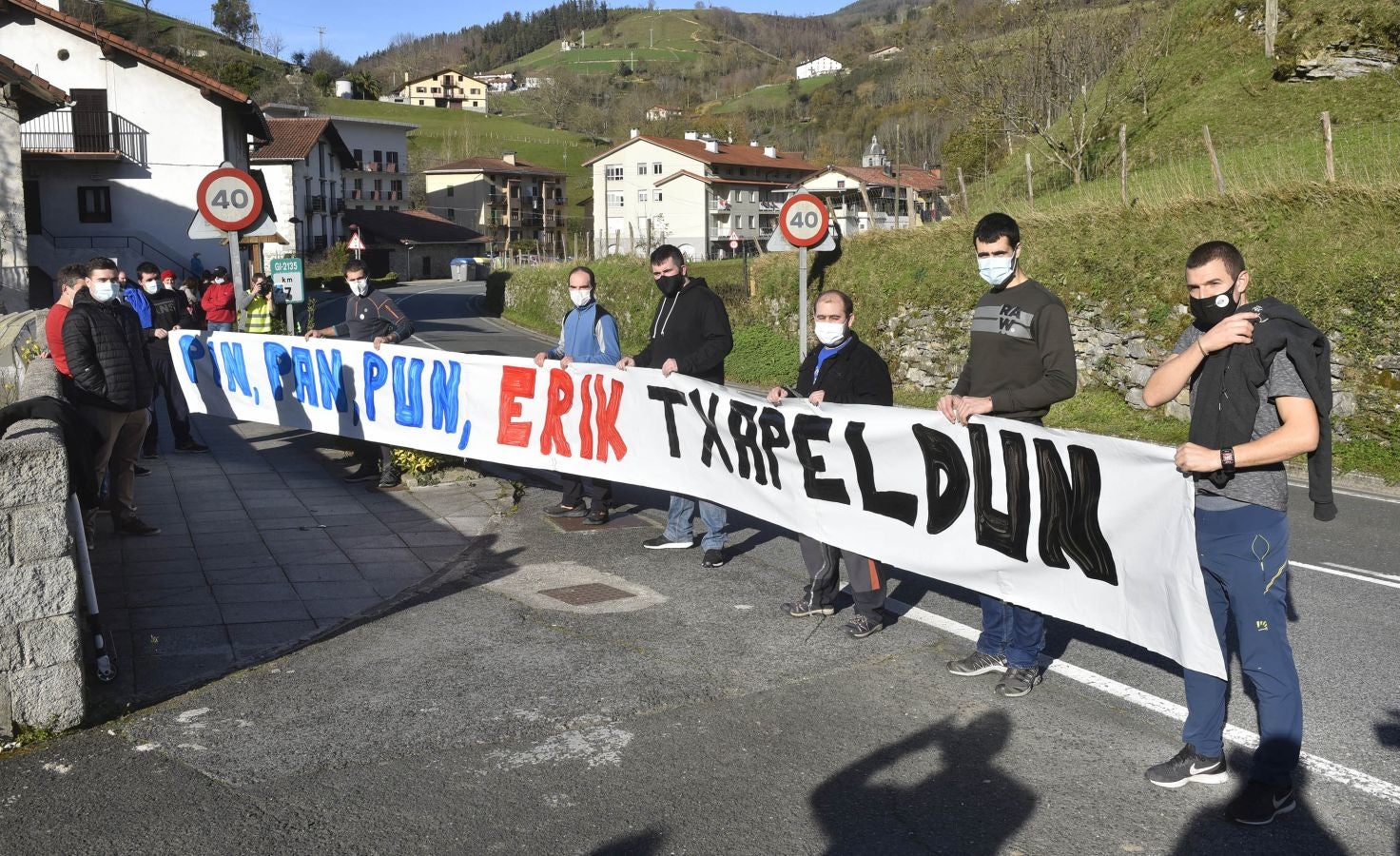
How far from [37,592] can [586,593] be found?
3.30m

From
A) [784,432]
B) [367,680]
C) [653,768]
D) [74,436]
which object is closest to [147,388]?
[74,436]

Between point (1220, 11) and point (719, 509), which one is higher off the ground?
point (1220, 11)

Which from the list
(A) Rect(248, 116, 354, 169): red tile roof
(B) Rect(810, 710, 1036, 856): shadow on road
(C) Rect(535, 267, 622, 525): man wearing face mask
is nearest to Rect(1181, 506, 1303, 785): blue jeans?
(B) Rect(810, 710, 1036, 856): shadow on road

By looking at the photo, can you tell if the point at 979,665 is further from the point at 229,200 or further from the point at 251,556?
the point at 229,200

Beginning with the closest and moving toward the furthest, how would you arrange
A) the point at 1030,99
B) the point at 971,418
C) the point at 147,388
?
the point at 971,418 < the point at 147,388 < the point at 1030,99

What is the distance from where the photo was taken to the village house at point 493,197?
120375 mm

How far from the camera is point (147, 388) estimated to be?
9.08 m

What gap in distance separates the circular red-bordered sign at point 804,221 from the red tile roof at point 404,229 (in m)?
78.0

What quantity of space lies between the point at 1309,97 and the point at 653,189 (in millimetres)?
73211

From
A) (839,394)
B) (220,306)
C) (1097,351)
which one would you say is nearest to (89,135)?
(220,306)

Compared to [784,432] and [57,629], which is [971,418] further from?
[57,629]

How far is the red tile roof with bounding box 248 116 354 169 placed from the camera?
71.1m

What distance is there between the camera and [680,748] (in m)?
5.14

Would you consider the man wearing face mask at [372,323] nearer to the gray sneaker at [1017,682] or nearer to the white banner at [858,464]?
the white banner at [858,464]
